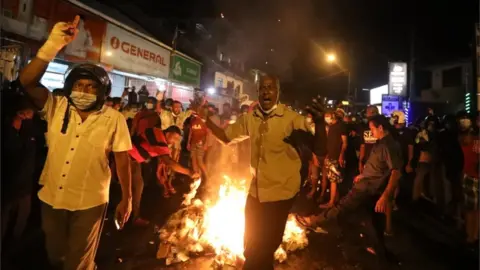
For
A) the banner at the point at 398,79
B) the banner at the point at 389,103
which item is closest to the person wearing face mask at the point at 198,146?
the banner at the point at 389,103

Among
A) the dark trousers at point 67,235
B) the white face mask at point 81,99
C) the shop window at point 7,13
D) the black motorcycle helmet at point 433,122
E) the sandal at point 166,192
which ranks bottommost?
the sandal at point 166,192

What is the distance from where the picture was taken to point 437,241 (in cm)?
559

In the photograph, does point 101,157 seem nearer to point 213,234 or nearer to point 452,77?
point 213,234

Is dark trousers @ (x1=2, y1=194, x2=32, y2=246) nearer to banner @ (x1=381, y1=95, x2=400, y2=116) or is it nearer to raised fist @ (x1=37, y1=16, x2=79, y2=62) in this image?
raised fist @ (x1=37, y1=16, x2=79, y2=62)

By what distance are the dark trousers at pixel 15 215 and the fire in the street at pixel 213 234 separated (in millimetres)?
1757

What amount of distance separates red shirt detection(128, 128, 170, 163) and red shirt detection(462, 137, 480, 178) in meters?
4.56

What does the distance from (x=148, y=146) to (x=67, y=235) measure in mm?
2618

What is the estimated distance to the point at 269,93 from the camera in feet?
11.2

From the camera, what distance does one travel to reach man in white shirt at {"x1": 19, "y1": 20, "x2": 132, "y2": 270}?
270 centimetres

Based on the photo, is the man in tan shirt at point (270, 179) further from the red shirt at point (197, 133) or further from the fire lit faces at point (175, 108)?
the fire lit faces at point (175, 108)

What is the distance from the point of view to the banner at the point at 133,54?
10766 mm

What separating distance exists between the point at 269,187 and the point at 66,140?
1.84 metres

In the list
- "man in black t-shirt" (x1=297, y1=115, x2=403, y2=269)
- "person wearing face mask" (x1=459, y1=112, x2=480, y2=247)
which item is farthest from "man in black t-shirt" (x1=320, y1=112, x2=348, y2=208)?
"person wearing face mask" (x1=459, y1=112, x2=480, y2=247)

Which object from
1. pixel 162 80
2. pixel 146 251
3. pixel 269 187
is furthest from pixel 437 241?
pixel 162 80
